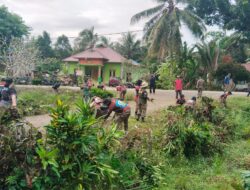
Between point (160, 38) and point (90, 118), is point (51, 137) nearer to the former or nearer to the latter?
point (90, 118)

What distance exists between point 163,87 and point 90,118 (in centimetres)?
2556

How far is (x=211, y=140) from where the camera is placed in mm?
11000

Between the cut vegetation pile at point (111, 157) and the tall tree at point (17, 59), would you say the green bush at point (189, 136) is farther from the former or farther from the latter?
the tall tree at point (17, 59)

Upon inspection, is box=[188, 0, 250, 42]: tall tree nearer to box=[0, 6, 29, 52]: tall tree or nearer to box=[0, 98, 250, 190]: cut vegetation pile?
box=[0, 6, 29, 52]: tall tree

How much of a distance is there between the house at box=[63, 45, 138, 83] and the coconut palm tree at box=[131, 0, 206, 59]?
879cm

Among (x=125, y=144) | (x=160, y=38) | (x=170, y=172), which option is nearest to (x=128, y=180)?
(x=125, y=144)

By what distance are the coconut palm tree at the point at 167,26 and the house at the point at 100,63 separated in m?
8.79

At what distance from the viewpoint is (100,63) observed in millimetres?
40469

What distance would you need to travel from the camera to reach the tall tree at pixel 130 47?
44703 millimetres

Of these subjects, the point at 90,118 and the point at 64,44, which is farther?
the point at 64,44

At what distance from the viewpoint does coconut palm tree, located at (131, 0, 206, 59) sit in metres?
29.2

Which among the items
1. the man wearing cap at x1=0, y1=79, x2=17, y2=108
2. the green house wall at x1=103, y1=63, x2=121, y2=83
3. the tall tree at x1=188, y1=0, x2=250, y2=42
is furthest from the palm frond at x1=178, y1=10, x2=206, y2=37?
the man wearing cap at x1=0, y1=79, x2=17, y2=108

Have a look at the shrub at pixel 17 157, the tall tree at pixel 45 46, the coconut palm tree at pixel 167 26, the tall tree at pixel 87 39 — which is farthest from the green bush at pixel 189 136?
the tall tree at pixel 45 46

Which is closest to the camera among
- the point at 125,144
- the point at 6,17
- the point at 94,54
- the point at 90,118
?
the point at 90,118
